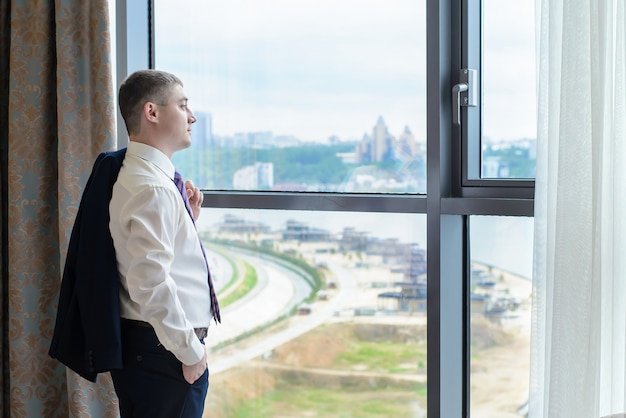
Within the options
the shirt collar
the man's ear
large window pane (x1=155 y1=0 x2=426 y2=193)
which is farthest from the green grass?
the man's ear

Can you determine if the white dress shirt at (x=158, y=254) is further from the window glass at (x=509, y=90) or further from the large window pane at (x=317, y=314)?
the window glass at (x=509, y=90)

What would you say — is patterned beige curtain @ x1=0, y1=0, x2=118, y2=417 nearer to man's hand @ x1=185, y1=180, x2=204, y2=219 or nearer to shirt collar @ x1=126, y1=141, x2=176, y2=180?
man's hand @ x1=185, y1=180, x2=204, y2=219

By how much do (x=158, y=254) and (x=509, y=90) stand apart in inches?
43.9

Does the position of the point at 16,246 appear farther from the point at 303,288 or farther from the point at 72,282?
the point at 303,288

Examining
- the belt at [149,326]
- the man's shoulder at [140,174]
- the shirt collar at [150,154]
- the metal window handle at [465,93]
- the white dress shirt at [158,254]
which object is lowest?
the belt at [149,326]

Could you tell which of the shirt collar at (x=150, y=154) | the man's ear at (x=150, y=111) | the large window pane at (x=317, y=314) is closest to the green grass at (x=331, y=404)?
the large window pane at (x=317, y=314)

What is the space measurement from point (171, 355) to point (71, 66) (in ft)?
3.64

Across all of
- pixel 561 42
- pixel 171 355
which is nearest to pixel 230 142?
pixel 171 355

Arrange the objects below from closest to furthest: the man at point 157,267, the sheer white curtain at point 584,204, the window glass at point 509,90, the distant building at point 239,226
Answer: the sheer white curtain at point 584,204
the man at point 157,267
the window glass at point 509,90
the distant building at point 239,226

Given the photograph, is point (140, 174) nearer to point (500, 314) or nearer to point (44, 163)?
point (44, 163)

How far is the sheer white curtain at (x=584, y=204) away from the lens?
1740mm

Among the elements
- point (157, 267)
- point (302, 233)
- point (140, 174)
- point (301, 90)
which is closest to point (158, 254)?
point (157, 267)

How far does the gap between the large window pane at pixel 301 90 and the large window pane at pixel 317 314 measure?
0.15 m

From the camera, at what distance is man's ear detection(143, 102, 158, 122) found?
78.5 inches
